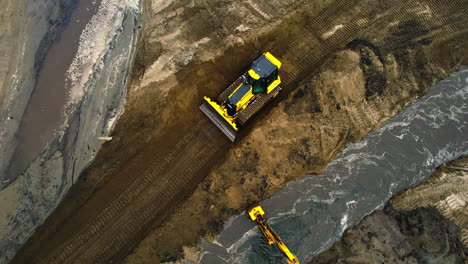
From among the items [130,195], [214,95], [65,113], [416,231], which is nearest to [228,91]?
[214,95]

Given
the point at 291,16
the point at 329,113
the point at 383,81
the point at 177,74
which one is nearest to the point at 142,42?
the point at 177,74

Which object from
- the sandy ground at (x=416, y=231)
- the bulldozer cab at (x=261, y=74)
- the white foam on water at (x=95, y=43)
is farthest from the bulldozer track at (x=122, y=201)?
the sandy ground at (x=416, y=231)

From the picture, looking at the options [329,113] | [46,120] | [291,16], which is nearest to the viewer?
[329,113]

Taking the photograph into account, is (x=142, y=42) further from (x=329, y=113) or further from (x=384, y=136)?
(x=384, y=136)

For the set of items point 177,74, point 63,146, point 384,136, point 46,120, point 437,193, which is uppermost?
point 46,120

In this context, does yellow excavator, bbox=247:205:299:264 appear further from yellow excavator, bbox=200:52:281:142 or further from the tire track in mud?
the tire track in mud

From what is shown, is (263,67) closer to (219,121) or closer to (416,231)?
(219,121)

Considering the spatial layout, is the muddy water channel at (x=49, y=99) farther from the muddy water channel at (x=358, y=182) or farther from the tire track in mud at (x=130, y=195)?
the muddy water channel at (x=358, y=182)
